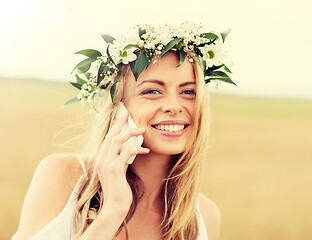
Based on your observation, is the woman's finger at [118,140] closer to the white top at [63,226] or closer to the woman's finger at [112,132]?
the woman's finger at [112,132]

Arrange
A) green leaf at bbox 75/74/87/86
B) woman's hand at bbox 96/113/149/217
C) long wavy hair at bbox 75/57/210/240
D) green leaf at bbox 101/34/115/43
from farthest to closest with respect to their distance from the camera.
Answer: green leaf at bbox 75/74/87/86
green leaf at bbox 101/34/115/43
long wavy hair at bbox 75/57/210/240
woman's hand at bbox 96/113/149/217

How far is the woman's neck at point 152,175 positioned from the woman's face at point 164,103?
198mm

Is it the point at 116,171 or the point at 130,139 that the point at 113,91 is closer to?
the point at 130,139

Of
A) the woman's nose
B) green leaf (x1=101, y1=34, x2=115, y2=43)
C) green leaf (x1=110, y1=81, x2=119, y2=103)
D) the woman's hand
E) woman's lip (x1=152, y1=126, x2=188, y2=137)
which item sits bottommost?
the woman's hand

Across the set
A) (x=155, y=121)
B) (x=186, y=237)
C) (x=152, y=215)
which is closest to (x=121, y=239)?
(x=152, y=215)

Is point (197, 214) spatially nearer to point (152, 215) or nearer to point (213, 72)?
point (152, 215)

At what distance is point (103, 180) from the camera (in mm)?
2426

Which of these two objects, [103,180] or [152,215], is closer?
[103,180]

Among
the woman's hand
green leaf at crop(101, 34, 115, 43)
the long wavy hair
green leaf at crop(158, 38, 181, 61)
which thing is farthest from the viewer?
green leaf at crop(101, 34, 115, 43)

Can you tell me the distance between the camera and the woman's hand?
240 centimetres

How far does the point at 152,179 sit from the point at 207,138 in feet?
1.42

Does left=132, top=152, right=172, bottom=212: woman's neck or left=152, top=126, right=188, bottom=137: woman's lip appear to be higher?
left=152, top=126, right=188, bottom=137: woman's lip

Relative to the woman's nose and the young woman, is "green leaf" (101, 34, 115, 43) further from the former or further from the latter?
the woman's nose

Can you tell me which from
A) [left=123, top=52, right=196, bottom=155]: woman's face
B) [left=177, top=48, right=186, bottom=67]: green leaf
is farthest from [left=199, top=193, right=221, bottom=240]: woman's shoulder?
[left=177, top=48, right=186, bottom=67]: green leaf
